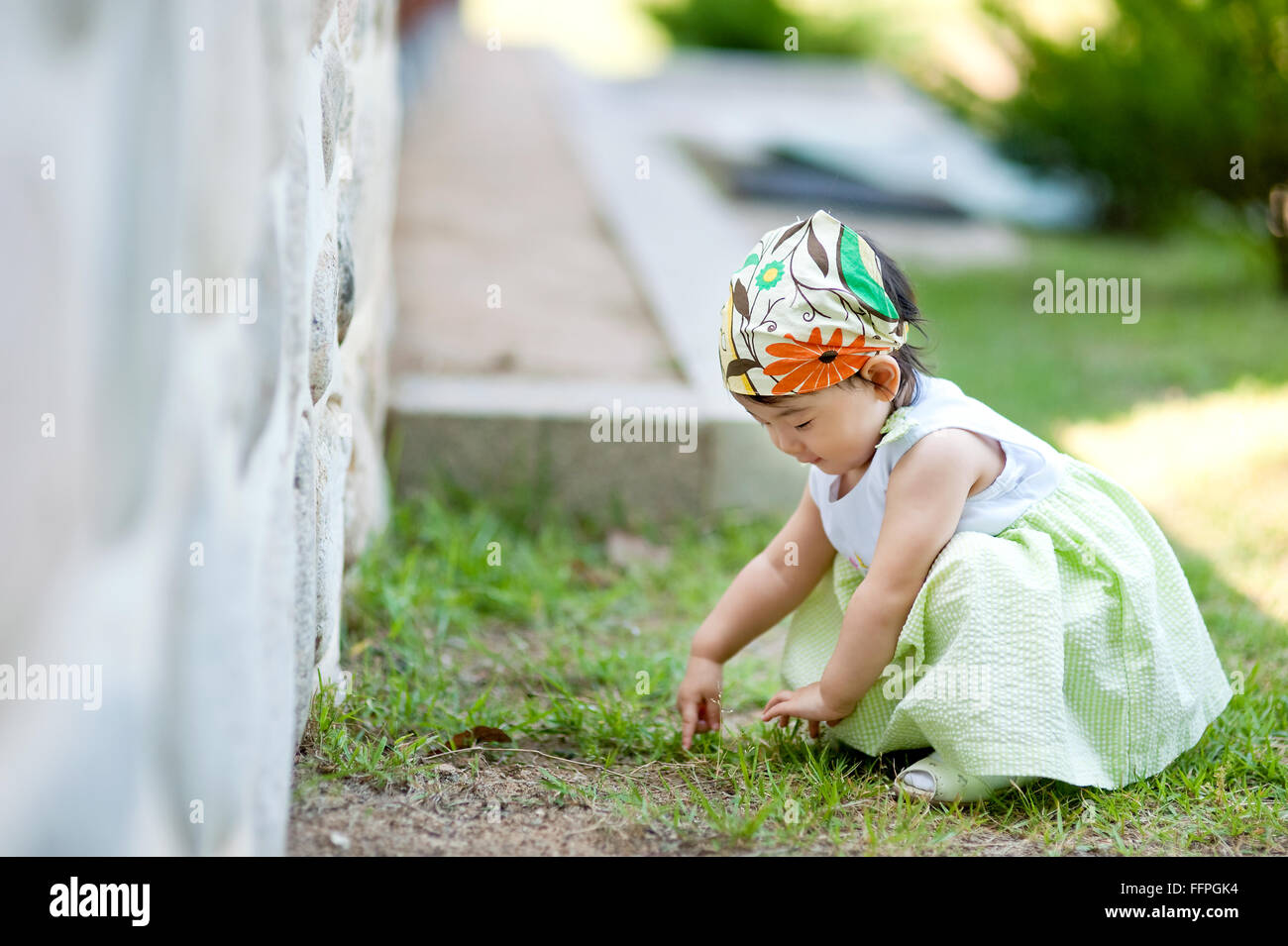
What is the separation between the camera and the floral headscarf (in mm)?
1643

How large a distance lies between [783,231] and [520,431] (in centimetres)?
132

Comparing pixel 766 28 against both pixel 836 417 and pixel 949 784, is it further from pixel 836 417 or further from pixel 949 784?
pixel 949 784

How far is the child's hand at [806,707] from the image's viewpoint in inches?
71.2

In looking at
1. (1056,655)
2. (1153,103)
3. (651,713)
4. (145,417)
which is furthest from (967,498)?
(1153,103)

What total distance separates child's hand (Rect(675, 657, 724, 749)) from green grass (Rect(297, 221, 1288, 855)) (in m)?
0.03

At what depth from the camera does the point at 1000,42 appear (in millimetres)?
6410

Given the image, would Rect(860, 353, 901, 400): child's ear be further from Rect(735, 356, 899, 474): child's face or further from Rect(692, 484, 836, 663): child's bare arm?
Rect(692, 484, 836, 663): child's bare arm

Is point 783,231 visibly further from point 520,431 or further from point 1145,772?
point 520,431

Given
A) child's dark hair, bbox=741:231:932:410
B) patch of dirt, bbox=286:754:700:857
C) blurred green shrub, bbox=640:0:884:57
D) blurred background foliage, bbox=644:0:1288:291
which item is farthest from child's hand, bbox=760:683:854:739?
blurred green shrub, bbox=640:0:884:57

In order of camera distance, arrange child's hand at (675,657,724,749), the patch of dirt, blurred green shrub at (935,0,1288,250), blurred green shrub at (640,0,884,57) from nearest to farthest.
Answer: the patch of dirt
child's hand at (675,657,724,749)
blurred green shrub at (935,0,1288,250)
blurred green shrub at (640,0,884,57)

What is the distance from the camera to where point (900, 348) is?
1770mm

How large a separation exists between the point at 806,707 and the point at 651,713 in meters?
0.37

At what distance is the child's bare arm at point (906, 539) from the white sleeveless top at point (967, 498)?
27 mm

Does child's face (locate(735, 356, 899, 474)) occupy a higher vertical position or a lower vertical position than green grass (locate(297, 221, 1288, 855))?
higher
